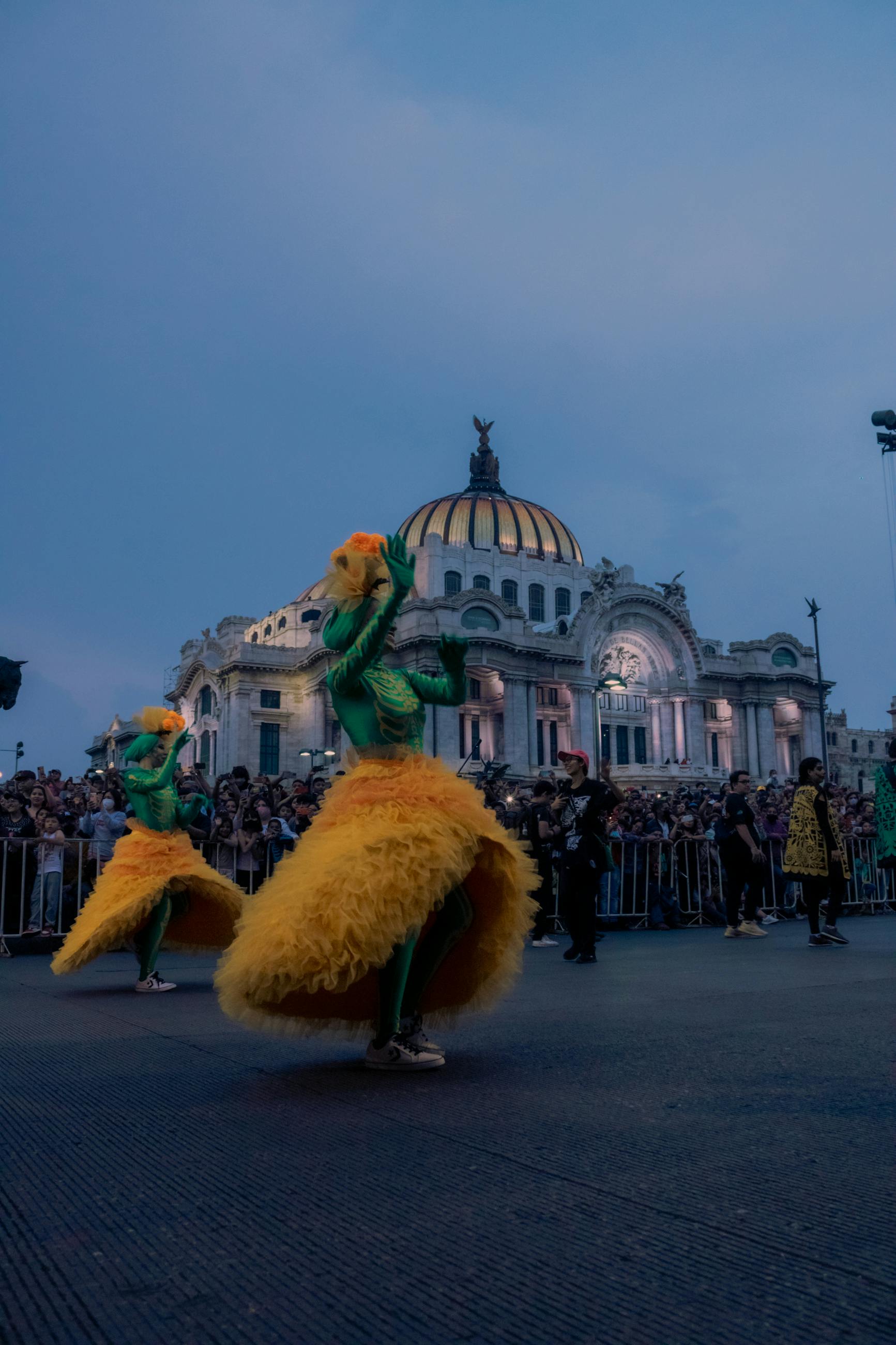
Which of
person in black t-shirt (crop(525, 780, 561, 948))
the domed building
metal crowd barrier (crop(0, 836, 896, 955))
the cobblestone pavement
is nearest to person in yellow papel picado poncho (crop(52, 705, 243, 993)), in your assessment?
the cobblestone pavement

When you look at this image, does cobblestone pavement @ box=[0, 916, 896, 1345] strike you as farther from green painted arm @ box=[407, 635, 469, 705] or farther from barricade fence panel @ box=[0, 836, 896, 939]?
barricade fence panel @ box=[0, 836, 896, 939]

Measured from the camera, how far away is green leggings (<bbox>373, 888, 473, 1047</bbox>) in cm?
427

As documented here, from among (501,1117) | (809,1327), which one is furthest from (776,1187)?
(501,1117)

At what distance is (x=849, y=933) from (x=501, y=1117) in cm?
1010

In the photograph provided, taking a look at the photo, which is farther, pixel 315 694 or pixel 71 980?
pixel 315 694

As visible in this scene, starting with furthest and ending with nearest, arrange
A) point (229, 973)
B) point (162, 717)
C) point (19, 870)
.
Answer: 1. point (19, 870)
2. point (162, 717)
3. point (229, 973)

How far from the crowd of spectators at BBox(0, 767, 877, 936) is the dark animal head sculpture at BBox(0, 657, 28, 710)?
5.36 ft

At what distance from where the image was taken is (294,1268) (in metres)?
2.18

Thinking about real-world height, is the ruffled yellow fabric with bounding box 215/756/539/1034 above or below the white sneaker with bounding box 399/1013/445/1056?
above

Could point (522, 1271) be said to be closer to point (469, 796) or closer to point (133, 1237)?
point (133, 1237)

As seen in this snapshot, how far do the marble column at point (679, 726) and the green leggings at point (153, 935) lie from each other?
5872 centimetres

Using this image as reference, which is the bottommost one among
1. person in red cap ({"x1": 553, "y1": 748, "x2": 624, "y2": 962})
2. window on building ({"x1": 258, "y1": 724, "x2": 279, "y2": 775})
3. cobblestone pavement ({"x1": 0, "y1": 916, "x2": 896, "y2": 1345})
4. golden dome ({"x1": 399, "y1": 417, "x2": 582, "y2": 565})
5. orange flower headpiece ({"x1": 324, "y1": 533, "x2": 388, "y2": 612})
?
cobblestone pavement ({"x1": 0, "y1": 916, "x2": 896, "y2": 1345})

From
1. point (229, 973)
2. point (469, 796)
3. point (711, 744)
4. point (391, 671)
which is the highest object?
point (711, 744)

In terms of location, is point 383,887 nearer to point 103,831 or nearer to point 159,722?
point 159,722
